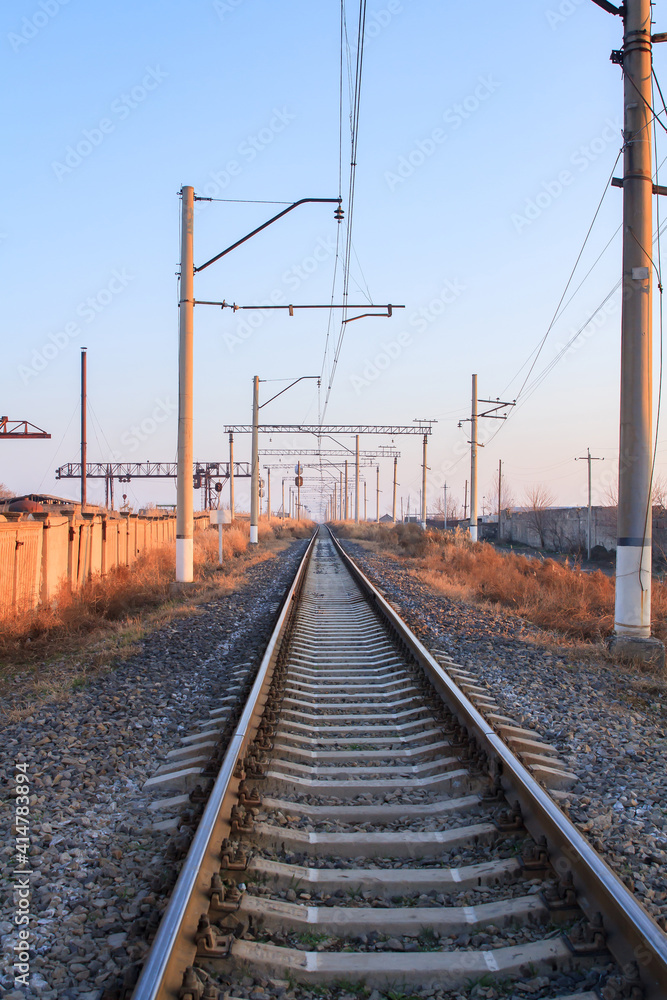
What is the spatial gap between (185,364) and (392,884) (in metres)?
13.5

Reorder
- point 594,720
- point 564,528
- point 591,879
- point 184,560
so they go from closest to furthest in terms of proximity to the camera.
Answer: point 591,879, point 594,720, point 184,560, point 564,528

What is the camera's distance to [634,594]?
9086 mm

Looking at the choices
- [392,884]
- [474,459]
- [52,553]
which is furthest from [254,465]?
[392,884]

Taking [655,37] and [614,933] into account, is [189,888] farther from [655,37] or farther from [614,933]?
[655,37]

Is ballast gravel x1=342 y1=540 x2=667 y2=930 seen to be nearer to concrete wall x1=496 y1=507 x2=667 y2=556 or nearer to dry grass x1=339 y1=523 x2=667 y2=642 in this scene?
dry grass x1=339 y1=523 x2=667 y2=642

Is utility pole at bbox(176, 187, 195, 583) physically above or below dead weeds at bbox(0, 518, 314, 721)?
above

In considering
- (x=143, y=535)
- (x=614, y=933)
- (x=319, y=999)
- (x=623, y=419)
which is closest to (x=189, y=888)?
(x=319, y=999)

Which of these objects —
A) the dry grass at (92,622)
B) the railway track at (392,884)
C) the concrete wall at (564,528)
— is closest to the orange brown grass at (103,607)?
the dry grass at (92,622)

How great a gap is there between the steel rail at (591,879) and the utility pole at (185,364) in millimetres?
11369

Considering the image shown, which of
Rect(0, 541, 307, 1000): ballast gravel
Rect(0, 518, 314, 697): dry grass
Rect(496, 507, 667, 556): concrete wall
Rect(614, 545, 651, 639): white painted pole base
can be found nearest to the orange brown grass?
Rect(0, 518, 314, 697): dry grass

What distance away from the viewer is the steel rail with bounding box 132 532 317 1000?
2555mm

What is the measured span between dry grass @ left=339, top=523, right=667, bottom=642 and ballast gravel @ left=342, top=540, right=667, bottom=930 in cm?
73

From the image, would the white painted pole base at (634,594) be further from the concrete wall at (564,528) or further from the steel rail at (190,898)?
the concrete wall at (564,528)

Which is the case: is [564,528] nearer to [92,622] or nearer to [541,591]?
[541,591]
